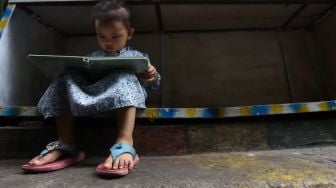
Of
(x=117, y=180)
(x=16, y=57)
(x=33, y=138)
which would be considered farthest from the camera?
(x=16, y=57)

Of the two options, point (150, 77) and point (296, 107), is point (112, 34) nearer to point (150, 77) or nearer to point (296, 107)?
point (150, 77)

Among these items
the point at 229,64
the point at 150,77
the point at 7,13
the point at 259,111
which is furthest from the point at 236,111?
the point at 7,13

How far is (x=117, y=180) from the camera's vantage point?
79 cm

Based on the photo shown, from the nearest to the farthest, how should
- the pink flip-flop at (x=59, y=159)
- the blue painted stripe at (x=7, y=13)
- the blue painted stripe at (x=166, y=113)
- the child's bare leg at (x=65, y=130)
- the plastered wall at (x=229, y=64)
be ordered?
the pink flip-flop at (x=59, y=159) < the child's bare leg at (x=65, y=130) < the blue painted stripe at (x=166, y=113) < the blue painted stripe at (x=7, y=13) < the plastered wall at (x=229, y=64)

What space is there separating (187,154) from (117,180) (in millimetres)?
440

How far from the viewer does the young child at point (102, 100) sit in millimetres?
919

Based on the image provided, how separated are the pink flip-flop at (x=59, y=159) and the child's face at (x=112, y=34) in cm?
38

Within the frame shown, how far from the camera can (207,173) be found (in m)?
0.84

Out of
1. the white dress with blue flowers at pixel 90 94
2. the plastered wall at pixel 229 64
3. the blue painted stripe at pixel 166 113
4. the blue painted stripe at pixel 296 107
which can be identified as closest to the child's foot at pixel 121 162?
the white dress with blue flowers at pixel 90 94

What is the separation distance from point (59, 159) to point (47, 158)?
0.16ft

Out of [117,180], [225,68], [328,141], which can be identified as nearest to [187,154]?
[117,180]

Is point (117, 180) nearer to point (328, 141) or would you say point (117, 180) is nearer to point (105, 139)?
point (105, 139)

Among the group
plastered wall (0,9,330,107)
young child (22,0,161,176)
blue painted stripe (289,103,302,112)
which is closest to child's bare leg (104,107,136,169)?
young child (22,0,161,176)

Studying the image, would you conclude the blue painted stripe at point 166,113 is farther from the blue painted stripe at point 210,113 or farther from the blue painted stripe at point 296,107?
the blue painted stripe at point 296,107
